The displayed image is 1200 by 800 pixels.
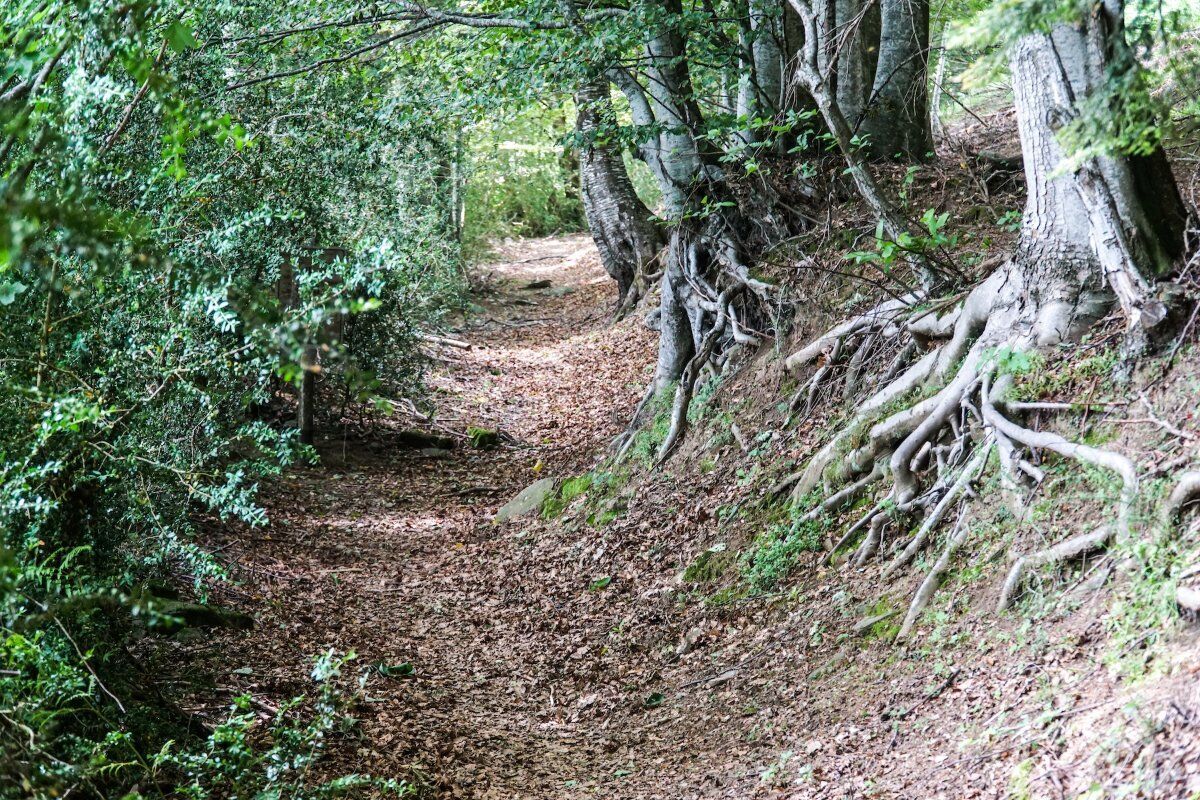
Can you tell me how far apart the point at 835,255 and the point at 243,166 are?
5.59 meters

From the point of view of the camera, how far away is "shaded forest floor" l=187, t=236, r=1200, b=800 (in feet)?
14.8

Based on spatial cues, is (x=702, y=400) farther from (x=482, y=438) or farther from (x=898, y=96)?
(x=482, y=438)

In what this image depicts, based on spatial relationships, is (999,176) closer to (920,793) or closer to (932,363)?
(932,363)

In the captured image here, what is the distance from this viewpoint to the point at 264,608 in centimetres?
829

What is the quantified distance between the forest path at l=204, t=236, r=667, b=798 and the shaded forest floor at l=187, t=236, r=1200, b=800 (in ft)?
0.10

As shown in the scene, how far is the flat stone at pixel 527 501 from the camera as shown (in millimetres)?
11305

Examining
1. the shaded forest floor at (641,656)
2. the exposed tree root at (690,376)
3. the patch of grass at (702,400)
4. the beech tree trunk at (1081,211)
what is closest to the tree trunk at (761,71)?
the exposed tree root at (690,376)

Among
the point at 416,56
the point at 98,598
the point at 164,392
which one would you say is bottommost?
the point at 98,598

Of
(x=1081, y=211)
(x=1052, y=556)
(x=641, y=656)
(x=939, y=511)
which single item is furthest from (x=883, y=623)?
(x=1081, y=211)

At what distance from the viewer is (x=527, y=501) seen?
1146 centimetres

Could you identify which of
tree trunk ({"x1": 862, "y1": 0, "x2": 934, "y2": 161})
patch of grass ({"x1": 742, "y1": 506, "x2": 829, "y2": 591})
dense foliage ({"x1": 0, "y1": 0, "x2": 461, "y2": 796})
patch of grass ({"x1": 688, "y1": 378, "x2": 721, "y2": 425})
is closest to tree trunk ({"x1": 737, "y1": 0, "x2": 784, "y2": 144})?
tree trunk ({"x1": 862, "y1": 0, "x2": 934, "y2": 161})

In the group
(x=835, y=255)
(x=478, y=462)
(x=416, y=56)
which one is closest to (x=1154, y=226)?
(x=835, y=255)

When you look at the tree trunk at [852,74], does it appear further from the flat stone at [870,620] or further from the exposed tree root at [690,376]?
the flat stone at [870,620]

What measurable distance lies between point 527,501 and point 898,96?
595 cm
